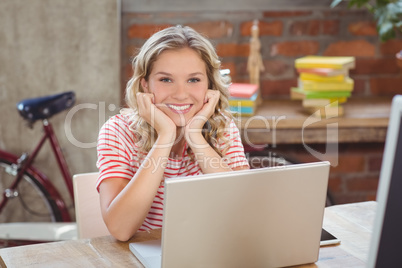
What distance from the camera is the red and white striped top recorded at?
1505 millimetres

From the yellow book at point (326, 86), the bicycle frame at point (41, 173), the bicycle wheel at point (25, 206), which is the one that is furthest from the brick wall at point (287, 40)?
the bicycle wheel at point (25, 206)

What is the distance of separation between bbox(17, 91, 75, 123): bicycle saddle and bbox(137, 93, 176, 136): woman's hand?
87 centimetres

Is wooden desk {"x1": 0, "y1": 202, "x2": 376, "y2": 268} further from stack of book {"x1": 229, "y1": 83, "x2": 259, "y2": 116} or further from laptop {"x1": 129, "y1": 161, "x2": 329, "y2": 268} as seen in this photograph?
stack of book {"x1": 229, "y1": 83, "x2": 259, "y2": 116}

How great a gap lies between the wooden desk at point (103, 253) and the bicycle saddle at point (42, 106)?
116 centimetres

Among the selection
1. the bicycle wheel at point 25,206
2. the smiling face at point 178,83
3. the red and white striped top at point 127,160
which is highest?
the smiling face at point 178,83

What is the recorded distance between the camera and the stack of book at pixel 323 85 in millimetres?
2453

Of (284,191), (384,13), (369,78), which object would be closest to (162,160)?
(284,191)

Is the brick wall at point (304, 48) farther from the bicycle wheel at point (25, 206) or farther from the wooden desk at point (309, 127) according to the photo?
the bicycle wheel at point (25, 206)

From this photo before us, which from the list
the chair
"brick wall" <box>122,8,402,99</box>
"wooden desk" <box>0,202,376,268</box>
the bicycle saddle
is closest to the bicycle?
the bicycle saddle

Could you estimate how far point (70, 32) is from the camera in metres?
2.48

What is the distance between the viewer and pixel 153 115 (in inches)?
61.6

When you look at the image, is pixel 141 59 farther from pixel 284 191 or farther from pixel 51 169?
pixel 51 169

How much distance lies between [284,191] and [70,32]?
1692mm

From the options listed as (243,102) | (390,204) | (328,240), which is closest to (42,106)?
(243,102)
